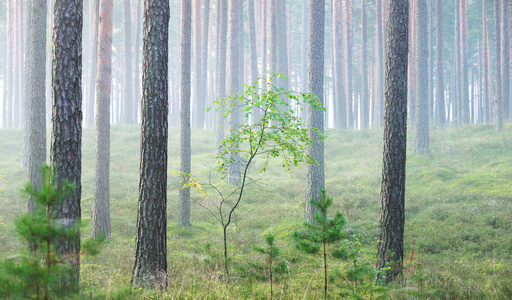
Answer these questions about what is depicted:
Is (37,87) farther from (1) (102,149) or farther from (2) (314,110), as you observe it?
(2) (314,110)

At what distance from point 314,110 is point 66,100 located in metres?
7.53

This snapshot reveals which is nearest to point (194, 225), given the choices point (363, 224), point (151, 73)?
point (363, 224)

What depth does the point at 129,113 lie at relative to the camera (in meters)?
29.2

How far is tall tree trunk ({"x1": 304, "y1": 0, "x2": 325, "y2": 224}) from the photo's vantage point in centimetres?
1100

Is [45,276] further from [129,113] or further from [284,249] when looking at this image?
[129,113]

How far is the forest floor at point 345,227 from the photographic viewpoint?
5.77 metres

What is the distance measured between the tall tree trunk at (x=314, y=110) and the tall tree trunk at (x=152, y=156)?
19.2 feet

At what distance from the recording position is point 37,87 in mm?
9477

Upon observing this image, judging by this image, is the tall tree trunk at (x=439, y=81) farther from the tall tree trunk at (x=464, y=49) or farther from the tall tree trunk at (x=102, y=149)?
the tall tree trunk at (x=102, y=149)

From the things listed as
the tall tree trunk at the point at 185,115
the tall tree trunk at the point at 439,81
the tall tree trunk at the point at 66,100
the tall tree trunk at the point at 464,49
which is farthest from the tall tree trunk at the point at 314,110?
the tall tree trunk at the point at 464,49

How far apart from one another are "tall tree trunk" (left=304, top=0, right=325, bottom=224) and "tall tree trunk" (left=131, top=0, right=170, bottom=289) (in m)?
5.85

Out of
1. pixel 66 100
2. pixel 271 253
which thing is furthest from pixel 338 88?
pixel 66 100

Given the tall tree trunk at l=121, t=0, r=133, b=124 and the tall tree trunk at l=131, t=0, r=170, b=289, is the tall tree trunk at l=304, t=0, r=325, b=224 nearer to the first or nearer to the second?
the tall tree trunk at l=131, t=0, r=170, b=289

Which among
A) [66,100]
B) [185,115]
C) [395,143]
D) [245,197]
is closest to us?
[66,100]
